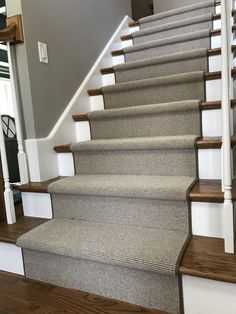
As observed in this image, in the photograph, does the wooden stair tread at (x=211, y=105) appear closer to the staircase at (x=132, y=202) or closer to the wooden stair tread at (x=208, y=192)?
the staircase at (x=132, y=202)

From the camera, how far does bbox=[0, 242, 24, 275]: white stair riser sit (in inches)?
47.2

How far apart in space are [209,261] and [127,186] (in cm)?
44

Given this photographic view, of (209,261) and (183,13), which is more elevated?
(183,13)

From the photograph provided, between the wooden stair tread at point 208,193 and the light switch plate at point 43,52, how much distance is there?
1.09 m

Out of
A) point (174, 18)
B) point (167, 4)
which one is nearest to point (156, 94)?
point (174, 18)

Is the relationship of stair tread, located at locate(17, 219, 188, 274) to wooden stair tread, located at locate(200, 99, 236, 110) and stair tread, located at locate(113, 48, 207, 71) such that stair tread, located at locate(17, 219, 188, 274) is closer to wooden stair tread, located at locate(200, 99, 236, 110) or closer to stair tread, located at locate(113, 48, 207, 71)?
wooden stair tread, located at locate(200, 99, 236, 110)

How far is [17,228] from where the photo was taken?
1.27 m

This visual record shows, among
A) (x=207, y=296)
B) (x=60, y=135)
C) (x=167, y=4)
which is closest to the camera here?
(x=207, y=296)

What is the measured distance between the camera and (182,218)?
1.05 meters

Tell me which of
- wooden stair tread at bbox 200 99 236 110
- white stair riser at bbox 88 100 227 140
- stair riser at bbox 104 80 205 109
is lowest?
white stair riser at bbox 88 100 227 140

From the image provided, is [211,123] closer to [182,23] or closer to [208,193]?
[208,193]

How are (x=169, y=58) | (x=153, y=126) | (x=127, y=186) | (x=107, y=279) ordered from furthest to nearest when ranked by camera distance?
(x=169, y=58)
(x=153, y=126)
(x=127, y=186)
(x=107, y=279)

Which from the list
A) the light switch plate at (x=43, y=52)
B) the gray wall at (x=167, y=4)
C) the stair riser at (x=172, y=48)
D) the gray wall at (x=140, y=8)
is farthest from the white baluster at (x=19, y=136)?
the gray wall at (x=140, y=8)

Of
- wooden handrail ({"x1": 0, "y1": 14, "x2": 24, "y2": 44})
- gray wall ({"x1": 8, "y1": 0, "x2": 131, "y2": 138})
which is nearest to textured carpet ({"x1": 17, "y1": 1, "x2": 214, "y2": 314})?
gray wall ({"x1": 8, "y1": 0, "x2": 131, "y2": 138})
